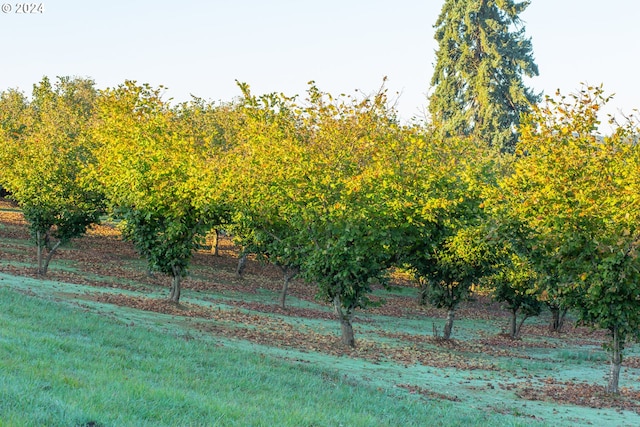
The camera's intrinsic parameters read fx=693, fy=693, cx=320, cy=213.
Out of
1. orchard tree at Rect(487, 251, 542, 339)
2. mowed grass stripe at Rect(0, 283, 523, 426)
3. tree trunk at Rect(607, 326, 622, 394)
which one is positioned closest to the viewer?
mowed grass stripe at Rect(0, 283, 523, 426)

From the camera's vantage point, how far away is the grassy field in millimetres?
9953

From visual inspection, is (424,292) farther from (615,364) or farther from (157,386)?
(157,386)

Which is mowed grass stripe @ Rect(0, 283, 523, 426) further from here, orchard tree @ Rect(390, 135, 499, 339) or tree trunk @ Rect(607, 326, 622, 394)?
orchard tree @ Rect(390, 135, 499, 339)

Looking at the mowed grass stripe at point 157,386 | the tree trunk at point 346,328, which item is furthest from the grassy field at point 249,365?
the tree trunk at point 346,328

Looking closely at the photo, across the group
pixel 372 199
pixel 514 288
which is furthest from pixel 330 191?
pixel 514 288

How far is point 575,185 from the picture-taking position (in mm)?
18609

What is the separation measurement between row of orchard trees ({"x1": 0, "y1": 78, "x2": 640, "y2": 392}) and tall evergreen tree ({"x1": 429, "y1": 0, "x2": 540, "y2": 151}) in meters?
34.9

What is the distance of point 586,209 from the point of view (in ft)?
59.0

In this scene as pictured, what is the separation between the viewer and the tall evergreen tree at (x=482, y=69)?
223ft

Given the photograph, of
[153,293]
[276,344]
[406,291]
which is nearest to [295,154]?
[276,344]

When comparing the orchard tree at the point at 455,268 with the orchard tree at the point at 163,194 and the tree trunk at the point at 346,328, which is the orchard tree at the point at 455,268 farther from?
the orchard tree at the point at 163,194

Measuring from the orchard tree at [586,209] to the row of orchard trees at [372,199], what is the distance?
1.7 inches

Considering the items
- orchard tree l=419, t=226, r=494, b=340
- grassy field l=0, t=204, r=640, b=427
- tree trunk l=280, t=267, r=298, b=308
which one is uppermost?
orchard tree l=419, t=226, r=494, b=340

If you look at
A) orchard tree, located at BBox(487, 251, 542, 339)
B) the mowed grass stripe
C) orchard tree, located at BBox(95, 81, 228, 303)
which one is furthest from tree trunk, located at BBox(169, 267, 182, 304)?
orchard tree, located at BBox(487, 251, 542, 339)
